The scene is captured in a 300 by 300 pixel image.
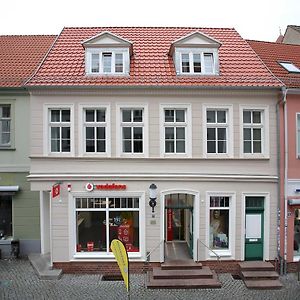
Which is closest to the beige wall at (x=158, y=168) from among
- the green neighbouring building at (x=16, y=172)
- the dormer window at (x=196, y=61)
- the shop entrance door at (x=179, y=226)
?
the shop entrance door at (x=179, y=226)

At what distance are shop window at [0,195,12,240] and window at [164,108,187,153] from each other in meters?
7.24

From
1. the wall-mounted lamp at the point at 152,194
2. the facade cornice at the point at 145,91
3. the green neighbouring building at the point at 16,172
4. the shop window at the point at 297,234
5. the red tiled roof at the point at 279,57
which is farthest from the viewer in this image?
the green neighbouring building at the point at 16,172

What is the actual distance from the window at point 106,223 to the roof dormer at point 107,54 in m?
4.97

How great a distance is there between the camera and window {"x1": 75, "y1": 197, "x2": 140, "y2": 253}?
13039 mm

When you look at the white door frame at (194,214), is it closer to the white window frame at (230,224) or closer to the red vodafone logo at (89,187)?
the white window frame at (230,224)

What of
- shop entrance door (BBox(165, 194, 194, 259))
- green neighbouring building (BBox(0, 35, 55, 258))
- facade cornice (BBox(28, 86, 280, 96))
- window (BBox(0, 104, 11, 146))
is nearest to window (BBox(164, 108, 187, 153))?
facade cornice (BBox(28, 86, 280, 96))

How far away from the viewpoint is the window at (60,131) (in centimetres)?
1293

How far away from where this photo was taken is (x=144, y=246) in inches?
508

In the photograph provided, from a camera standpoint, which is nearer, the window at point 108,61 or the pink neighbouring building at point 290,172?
the pink neighbouring building at point 290,172

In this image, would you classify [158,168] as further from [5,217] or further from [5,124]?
[5,217]

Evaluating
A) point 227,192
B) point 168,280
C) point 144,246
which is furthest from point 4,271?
point 227,192

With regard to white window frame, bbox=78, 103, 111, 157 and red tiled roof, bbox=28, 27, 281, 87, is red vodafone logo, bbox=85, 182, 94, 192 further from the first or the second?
red tiled roof, bbox=28, 27, 281, 87

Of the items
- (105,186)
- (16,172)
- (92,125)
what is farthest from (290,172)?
(16,172)

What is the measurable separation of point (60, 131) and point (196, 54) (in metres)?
6.11
